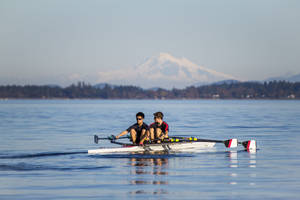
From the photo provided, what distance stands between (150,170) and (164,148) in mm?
6445

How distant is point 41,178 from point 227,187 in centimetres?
594

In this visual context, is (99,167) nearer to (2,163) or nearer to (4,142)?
(2,163)

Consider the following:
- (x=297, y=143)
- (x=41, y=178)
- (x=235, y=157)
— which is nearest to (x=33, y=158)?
(x=41, y=178)

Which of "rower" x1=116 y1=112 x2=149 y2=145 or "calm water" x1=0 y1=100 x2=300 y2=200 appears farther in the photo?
"rower" x1=116 y1=112 x2=149 y2=145

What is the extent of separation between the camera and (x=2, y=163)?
68.5 ft

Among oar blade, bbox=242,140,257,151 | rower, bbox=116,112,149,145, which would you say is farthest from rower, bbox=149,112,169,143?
oar blade, bbox=242,140,257,151

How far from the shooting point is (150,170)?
60.6 ft

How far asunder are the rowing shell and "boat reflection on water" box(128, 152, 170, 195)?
17.8 inches

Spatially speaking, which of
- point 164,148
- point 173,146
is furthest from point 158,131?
point 173,146

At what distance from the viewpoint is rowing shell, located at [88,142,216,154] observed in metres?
23.8

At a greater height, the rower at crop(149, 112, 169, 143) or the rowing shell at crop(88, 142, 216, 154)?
the rower at crop(149, 112, 169, 143)

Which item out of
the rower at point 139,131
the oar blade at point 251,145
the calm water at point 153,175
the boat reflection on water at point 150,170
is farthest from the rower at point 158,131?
the oar blade at point 251,145

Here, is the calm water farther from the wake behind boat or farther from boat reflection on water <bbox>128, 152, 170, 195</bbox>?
the wake behind boat

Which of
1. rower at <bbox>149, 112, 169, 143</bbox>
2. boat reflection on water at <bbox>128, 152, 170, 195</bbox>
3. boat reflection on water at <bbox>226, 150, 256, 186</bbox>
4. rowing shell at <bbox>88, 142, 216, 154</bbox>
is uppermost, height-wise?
rower at <bbox>149, 112, 169, 143</bbox>
